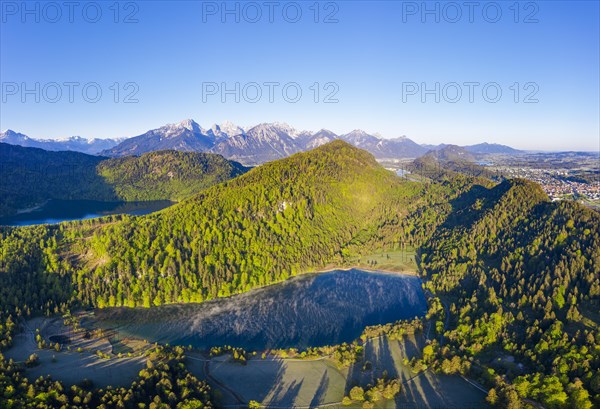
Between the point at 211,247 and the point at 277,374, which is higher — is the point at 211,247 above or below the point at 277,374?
above

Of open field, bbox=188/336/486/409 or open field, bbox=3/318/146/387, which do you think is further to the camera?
open field, bbox=3/318/146/387

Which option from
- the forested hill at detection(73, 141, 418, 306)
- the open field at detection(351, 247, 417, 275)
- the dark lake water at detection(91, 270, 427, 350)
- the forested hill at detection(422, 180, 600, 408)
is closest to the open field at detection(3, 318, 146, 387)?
the dark lake water at detection(91, 270, 427, 350)

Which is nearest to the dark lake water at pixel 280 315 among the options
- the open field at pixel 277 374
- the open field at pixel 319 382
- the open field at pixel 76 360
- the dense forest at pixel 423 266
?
the dense forest at pixel 423 266

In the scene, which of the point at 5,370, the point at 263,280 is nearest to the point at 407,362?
the point at 263,280

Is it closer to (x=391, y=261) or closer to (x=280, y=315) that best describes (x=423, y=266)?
(x=391, y=261)

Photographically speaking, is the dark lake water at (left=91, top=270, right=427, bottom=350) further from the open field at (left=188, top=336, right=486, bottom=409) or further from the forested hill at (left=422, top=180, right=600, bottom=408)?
the forested hill at (left=422, top=180, right=600, bottom=408)

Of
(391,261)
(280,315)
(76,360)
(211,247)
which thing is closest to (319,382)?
(280,315)

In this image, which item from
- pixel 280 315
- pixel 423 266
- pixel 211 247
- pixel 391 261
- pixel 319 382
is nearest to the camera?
pixel 319 382
